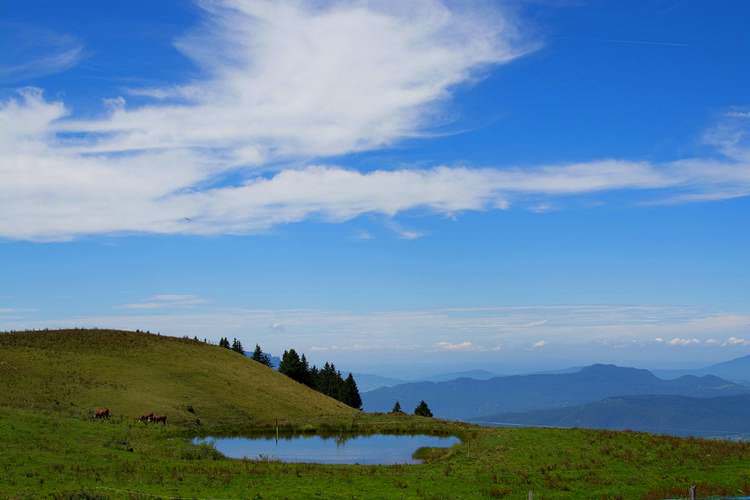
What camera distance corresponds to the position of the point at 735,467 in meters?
41.8

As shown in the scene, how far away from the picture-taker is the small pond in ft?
166

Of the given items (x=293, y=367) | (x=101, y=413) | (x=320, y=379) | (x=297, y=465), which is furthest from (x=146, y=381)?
(x=320, y=379)

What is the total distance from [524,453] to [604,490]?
1142 cm

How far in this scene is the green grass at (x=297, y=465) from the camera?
34.8 m

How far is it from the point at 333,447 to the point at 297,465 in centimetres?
1463

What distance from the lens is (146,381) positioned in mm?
81000

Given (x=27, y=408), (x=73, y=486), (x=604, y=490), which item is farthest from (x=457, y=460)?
(x=27, y=408)

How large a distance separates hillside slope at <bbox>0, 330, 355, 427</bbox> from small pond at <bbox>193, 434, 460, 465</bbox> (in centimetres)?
863

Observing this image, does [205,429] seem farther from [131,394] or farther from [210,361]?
[210,361]

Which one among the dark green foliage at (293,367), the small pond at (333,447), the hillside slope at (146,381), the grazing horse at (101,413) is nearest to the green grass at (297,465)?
the hillside slope at (146,381)

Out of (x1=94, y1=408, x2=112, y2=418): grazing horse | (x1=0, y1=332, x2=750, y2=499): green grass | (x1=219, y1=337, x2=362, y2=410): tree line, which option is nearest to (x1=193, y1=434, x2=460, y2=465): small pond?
(x1=0, y1=332, x2=750, y2=499): green grass

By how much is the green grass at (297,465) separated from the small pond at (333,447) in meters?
2.85

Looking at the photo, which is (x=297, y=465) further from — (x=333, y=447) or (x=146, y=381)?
(x=146, y=381)

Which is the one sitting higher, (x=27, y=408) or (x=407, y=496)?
(x=27, y=408)
